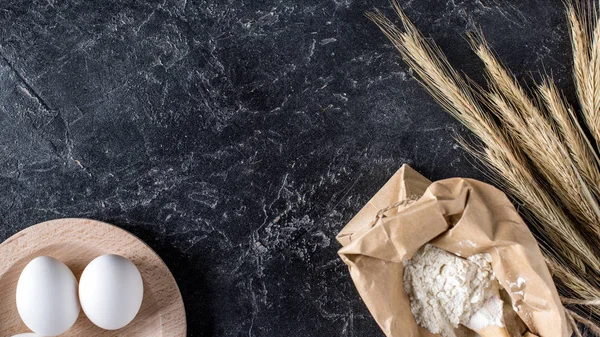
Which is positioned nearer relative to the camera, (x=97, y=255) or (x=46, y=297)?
(x=46, y=297)

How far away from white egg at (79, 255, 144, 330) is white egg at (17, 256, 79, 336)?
0.12 ft

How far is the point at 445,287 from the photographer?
1.37 metres

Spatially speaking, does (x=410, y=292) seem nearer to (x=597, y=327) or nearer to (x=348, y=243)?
(x=348, y=243)

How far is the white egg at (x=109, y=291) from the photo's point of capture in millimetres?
1326

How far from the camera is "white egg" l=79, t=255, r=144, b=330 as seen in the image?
1.33 meters

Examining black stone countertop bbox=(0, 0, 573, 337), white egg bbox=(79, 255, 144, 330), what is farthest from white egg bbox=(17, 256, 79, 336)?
black stone countertop bbox=(0, 0, 573, 337)

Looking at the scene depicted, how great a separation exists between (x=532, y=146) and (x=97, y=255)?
1154 millimetres

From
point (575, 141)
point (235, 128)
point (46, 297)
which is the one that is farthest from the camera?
point (235, 128)

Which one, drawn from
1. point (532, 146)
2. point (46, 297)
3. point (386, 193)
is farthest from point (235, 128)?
point (532, 146)

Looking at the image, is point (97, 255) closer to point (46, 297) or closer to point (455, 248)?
point (46, 297)

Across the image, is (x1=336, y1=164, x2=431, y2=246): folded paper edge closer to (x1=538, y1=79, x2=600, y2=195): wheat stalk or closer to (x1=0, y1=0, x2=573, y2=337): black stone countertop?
(x1=0, y1=0, x2=573, y2=337): black stone countertop

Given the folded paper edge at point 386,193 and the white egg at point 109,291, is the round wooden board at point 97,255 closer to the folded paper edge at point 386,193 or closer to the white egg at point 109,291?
the white egg at point 109,291

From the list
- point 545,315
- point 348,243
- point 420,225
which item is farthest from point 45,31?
point 545,315

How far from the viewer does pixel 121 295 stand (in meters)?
1.33
